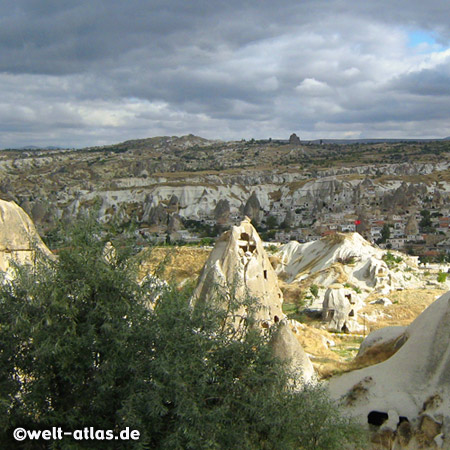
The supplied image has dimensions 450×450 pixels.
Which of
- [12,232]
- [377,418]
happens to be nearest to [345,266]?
[12,232]

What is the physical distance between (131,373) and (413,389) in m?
4.34

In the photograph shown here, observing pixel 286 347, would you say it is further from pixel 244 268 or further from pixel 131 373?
pixel 244 268

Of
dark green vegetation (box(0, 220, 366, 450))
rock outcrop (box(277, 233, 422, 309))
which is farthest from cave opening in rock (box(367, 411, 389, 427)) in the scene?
rock outcrop (box(277, 233, 422, 309))

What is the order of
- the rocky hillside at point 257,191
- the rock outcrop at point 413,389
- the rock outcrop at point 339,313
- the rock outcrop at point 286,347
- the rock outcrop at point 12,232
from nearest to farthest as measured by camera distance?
1. the rock outcrop at point 413,389
2. the rock outcrop at point 286,347
3. the rock outcrop at point 12,232
4. the rock outcrop at point 339,313
5. the rocky hillside at point 257,191

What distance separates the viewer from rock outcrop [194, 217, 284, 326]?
12.0m

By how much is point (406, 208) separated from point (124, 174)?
62876 mm

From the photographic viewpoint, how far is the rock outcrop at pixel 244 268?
1197 centimetres

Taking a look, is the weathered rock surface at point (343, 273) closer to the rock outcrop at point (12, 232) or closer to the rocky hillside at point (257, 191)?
the rock outcrop at point (12, 232)

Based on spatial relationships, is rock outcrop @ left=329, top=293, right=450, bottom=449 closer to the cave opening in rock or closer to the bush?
the cave opening in rock

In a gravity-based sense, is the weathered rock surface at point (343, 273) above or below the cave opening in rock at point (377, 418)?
below

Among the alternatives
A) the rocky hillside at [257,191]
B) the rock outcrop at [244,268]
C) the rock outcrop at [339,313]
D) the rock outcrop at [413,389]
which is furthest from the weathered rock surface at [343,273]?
the rocky hillside at [257,191]

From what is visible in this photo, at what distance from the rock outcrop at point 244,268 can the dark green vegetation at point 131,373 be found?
4985 mm

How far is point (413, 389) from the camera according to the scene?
7977 mm

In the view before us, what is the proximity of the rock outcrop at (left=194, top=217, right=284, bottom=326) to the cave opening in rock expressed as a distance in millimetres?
3820
